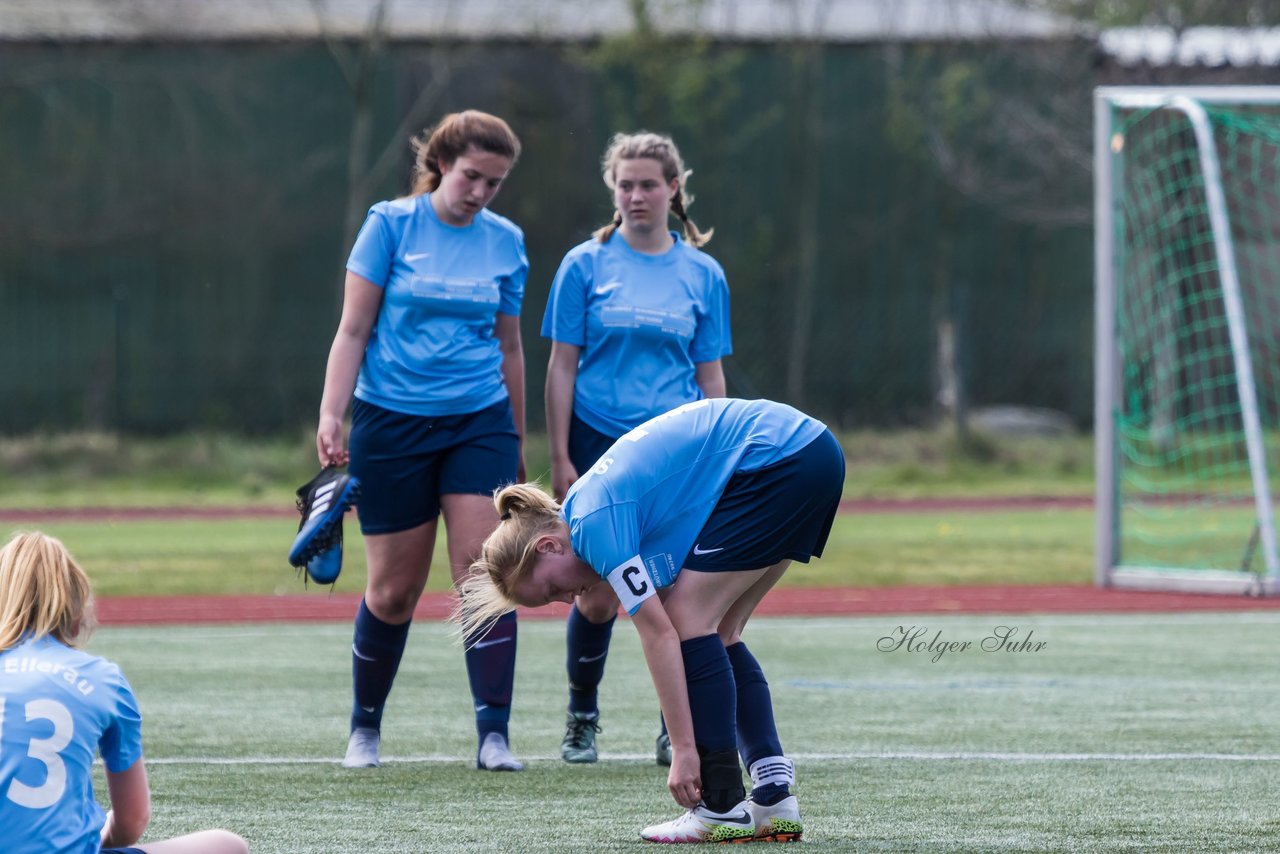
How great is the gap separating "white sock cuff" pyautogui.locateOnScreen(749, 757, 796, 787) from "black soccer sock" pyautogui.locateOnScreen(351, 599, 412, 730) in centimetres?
165

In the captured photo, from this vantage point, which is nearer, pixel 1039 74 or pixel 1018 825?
pixel 1018 825

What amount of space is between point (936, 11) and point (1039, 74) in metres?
1.78

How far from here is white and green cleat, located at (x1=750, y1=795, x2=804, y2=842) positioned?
14.6ft

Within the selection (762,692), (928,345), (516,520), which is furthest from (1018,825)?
(928,345)

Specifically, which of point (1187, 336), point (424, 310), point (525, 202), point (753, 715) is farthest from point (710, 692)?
point (525, 202)

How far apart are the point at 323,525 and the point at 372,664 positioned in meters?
0.69

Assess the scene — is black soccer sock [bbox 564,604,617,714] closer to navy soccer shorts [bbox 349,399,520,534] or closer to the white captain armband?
navy soccer shorts [bbox 349,399,520,534]

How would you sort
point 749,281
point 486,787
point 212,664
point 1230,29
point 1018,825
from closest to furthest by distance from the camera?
point 1018,825 → point 486,787 → point 212,664 → point 1230,29 → point 749,281

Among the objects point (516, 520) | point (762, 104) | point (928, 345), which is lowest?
point (928, 345)

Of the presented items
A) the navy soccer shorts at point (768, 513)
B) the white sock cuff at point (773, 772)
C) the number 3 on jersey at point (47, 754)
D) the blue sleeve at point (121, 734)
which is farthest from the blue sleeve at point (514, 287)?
the number 3 on jersey at point (47, 754)

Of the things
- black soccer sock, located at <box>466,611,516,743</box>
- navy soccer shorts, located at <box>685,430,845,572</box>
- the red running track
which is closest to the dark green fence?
the red running track

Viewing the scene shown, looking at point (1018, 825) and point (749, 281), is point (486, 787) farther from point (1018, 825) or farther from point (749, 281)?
point (749, 281)

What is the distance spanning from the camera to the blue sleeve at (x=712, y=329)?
5996 millimetres

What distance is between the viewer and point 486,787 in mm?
5309
